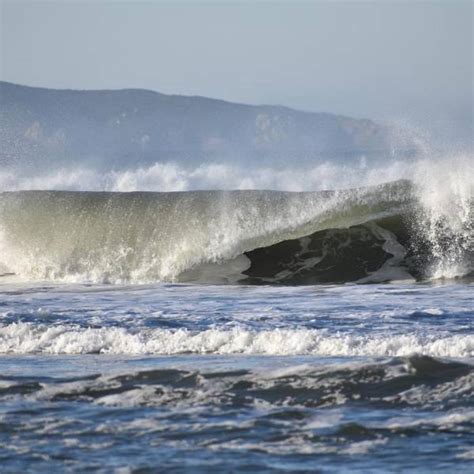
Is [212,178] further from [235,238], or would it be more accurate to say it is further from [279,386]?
[279,386]

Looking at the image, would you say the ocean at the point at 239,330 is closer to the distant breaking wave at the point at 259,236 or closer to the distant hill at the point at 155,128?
the distant breaking wave at the point at 259,236

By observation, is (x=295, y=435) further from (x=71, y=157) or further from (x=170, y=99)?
(x=170, y=99)

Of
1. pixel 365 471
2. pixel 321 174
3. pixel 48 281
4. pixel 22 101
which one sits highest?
pixel 22 101

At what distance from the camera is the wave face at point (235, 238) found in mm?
20516

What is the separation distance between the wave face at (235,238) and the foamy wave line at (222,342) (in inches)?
266

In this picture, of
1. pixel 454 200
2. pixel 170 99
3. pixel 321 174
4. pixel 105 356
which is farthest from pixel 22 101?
pixel 105 356

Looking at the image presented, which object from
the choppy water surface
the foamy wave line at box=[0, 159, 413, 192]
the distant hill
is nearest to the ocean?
the choppy water surface

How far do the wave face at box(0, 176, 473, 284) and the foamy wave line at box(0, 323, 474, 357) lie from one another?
22.1 ft

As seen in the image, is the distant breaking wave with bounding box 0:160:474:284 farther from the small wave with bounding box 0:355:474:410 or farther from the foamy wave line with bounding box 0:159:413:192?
the small wave with bounding box 0:355:474:410

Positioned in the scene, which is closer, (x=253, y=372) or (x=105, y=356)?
(x=253, y=372)

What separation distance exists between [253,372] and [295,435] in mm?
2115

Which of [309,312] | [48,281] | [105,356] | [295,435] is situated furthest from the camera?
[48,281]

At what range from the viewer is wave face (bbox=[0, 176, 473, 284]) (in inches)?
808

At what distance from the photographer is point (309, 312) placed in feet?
48.9
